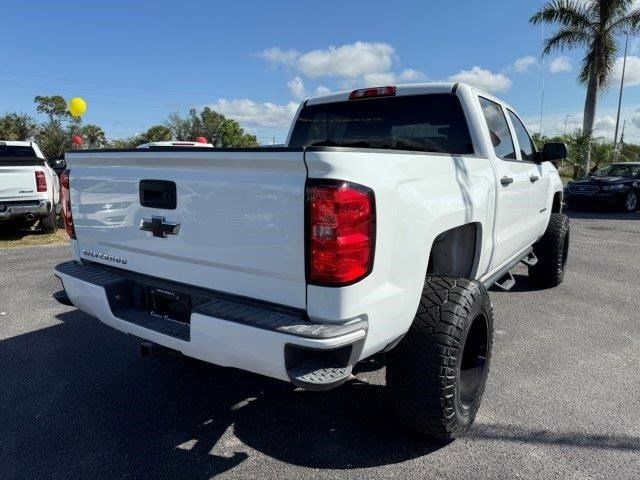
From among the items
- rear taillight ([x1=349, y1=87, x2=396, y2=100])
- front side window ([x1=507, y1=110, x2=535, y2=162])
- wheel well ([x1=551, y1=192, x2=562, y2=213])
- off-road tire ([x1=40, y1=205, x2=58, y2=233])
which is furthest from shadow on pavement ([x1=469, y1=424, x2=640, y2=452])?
off-road tire ([x1=40, y1=205, x2=58, y2=233])

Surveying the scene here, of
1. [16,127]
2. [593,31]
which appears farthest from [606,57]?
[16,127]

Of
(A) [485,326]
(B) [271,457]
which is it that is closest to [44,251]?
(B) [271,457]

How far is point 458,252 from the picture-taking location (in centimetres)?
330

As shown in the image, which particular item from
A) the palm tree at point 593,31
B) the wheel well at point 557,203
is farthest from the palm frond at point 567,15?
the wheel well at point 557,203

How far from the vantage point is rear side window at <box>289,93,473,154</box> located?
11.8ft

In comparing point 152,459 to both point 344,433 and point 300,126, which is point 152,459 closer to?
point 344,433

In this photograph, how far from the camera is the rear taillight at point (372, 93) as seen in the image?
3749 millimetres

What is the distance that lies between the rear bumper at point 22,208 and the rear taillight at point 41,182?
20 centimetres

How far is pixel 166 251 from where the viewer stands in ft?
8.41

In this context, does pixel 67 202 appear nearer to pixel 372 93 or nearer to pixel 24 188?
pixel 372 93

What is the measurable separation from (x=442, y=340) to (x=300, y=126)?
2.48 m

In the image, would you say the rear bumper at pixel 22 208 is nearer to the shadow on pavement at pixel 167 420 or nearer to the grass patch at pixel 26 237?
the grass patch at pixel 26 237

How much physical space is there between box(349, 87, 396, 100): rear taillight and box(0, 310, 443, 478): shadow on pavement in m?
2.14

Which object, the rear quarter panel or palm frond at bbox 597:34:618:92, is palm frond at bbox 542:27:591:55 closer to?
palm frond at bbox 597:34:618:92
